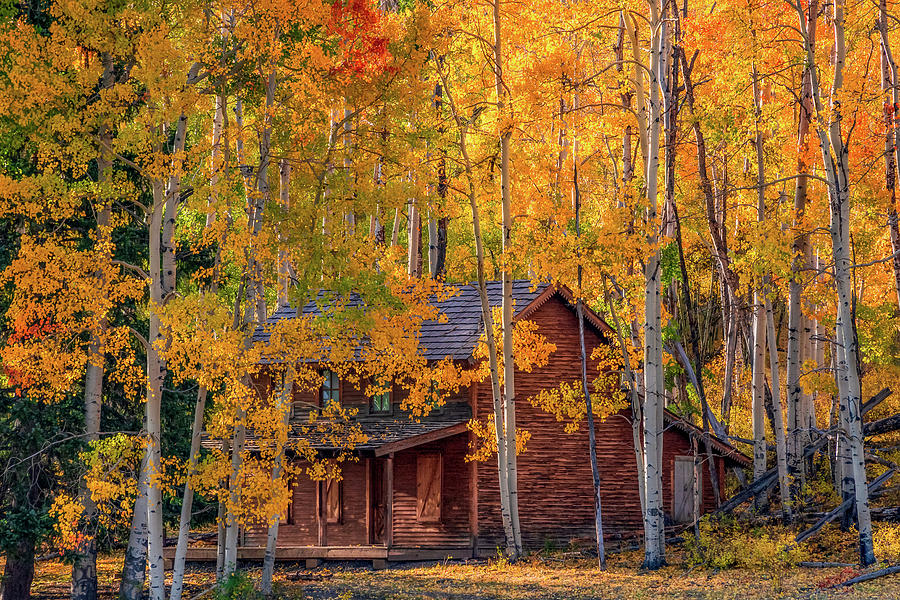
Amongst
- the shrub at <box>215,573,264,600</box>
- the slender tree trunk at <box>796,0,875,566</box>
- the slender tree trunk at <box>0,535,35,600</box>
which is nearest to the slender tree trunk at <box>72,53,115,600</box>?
the slender tree trunk at <box>0,535,35,600</box>

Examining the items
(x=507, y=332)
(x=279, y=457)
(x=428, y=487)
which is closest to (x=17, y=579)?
(x=279, y=457)

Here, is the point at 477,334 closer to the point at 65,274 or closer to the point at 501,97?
the point at 501,97

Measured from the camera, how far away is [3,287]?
18.8 metres

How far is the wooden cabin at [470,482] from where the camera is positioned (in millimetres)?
25891

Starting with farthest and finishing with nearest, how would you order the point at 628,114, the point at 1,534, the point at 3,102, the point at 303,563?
the point at 303,563 → the point at 628,114 → the point at 1,534 → the point at 3,102

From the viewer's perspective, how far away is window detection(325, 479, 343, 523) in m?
26.6

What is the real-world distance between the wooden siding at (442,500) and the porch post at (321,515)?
1876 mm

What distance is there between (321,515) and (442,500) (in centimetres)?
321

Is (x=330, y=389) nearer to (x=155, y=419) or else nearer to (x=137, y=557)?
(x=137, y=557)

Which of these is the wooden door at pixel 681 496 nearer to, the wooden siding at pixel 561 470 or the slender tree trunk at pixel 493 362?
the wooden siding at pixel 561 470

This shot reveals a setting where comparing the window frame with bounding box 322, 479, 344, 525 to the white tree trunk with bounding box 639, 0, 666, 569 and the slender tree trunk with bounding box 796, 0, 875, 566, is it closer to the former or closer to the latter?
the white tree trunk with bounding box 639, 0, 666, 569

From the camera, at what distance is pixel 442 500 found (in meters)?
26.2

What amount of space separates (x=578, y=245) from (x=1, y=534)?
1226 centimetres

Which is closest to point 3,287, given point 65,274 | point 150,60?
point 65,274
